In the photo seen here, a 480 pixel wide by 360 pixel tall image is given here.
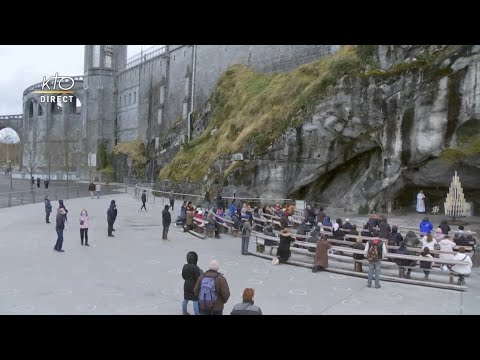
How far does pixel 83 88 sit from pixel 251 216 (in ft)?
230

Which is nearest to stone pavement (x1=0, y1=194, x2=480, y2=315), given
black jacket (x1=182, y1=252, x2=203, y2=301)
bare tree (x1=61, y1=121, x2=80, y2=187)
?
black jacket (x1=182, y1=252, x2=203, y2=301)

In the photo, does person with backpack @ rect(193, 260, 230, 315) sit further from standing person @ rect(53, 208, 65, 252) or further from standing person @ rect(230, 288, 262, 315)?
standing person @ rect(53, 208, 65, 252)

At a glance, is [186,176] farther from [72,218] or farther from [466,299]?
[466,299]

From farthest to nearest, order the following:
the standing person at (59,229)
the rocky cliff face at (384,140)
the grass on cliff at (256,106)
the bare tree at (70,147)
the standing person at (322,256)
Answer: the bare tree at (70,147)
the grass on cliff at (256,106)
the rocky cliff face at (384,140)
the standing person at (59,229)
the standing person at (322,256)

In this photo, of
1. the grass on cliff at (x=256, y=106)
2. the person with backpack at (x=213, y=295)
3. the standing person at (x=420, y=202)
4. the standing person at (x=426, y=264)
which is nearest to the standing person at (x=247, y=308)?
the person with backpack at (x=213, y=295)

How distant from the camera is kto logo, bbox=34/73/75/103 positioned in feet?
278

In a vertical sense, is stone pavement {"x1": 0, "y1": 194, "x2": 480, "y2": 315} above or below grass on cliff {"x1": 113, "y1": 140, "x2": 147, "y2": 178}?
below

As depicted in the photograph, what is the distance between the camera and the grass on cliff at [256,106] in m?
27.4

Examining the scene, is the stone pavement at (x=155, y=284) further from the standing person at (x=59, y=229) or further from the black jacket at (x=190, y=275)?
the black jacket at (x=190, y=275)

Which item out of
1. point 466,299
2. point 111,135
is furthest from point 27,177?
point 466,299

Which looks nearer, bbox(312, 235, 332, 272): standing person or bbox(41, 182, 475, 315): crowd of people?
bbox(41, 182, 475, 315): crowd of people

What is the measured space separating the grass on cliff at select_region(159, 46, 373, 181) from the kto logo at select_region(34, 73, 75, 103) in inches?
1958

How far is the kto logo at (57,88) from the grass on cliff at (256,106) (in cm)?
4972

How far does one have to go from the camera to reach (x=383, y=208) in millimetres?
24453
